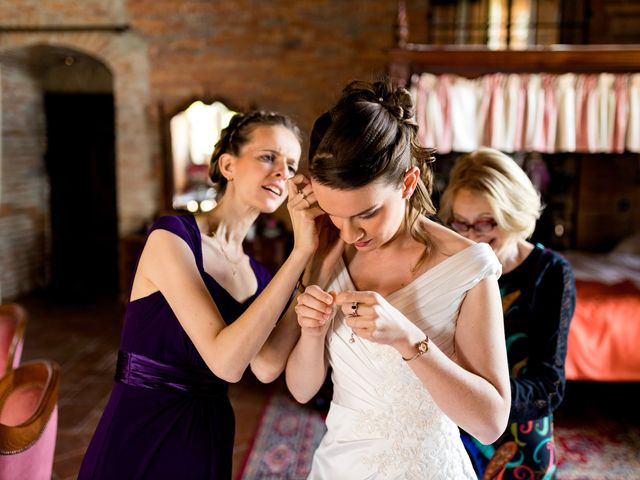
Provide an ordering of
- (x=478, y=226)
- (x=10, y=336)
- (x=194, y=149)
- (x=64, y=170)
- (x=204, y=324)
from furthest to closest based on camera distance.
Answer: (x=64, y=170)
(x=194, y=149)
(x=10, y=336)
(x=478, y=226)
(x=204, y=324)

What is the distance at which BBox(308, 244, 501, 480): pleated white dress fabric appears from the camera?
136cm

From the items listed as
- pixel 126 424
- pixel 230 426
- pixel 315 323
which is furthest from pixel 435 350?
pixel 126 424

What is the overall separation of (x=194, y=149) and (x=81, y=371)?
2.92 metres

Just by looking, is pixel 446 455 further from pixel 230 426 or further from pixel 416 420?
pixel 230 426

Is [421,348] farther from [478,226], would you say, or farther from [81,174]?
[81,174]

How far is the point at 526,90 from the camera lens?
4316 millimetres

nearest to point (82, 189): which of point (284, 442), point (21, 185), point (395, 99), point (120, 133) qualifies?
point (21, 185)

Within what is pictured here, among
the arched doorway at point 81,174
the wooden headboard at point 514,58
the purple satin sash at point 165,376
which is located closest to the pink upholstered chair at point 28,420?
the purple satin sash at point 165,376

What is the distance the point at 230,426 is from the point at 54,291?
6734 millimetres

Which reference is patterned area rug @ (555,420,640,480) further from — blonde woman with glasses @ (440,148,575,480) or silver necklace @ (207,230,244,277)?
silver necklace @ (207,230,244,277)

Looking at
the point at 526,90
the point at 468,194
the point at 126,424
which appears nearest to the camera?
the point at 126,424

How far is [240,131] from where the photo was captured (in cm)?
185

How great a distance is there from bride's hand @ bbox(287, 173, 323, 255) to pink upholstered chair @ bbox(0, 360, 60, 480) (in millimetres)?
1178

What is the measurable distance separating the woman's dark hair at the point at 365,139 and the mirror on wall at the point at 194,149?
18.0ft
